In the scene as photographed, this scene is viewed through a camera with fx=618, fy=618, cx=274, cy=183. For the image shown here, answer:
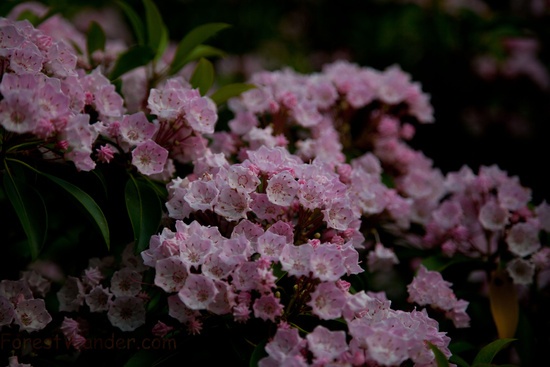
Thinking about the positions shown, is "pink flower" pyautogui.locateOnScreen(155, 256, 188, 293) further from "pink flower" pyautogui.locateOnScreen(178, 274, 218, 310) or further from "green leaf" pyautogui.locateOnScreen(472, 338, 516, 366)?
"green leaf" pyautogui.locateOnScreen(472, 338, 516, 366)

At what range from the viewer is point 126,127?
138 centimetres

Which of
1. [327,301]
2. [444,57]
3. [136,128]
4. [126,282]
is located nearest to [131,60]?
[136,128]

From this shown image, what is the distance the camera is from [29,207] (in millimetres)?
Result: 1235

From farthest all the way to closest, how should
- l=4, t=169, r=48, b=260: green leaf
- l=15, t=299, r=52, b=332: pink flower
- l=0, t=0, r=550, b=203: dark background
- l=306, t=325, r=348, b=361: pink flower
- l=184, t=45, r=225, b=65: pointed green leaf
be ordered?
l=0, t=0, r=550, b=203: dark background
l=184, t=45, r=225, b=65: pointed green leaf
l=15, t=299, r=52, b=332: pink flower
l=4, t=169, r=48, b=260: green leaf
l=306, t=325, r=348, b=361: pink flower

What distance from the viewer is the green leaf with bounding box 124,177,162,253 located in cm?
131

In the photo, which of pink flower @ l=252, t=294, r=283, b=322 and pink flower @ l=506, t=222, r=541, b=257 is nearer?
pink flower @ l=252, t=294, r=283, b=322

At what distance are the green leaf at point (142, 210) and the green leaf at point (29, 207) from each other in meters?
0.18

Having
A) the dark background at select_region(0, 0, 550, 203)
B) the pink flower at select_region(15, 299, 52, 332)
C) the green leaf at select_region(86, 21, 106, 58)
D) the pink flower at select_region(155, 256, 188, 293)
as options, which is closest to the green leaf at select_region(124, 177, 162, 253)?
the pink flower at select_region(155, 256, 188, 293)

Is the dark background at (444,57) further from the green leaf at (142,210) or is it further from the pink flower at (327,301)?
the pink flower at (327,301)

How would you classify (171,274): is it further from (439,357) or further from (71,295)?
(439,357)

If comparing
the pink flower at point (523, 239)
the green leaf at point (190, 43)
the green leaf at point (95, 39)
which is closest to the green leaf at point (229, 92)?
the green leaf at point (190, 43)

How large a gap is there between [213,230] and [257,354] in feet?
0.84

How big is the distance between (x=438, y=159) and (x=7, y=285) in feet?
7.25

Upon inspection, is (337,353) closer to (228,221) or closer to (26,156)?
(228,221)
